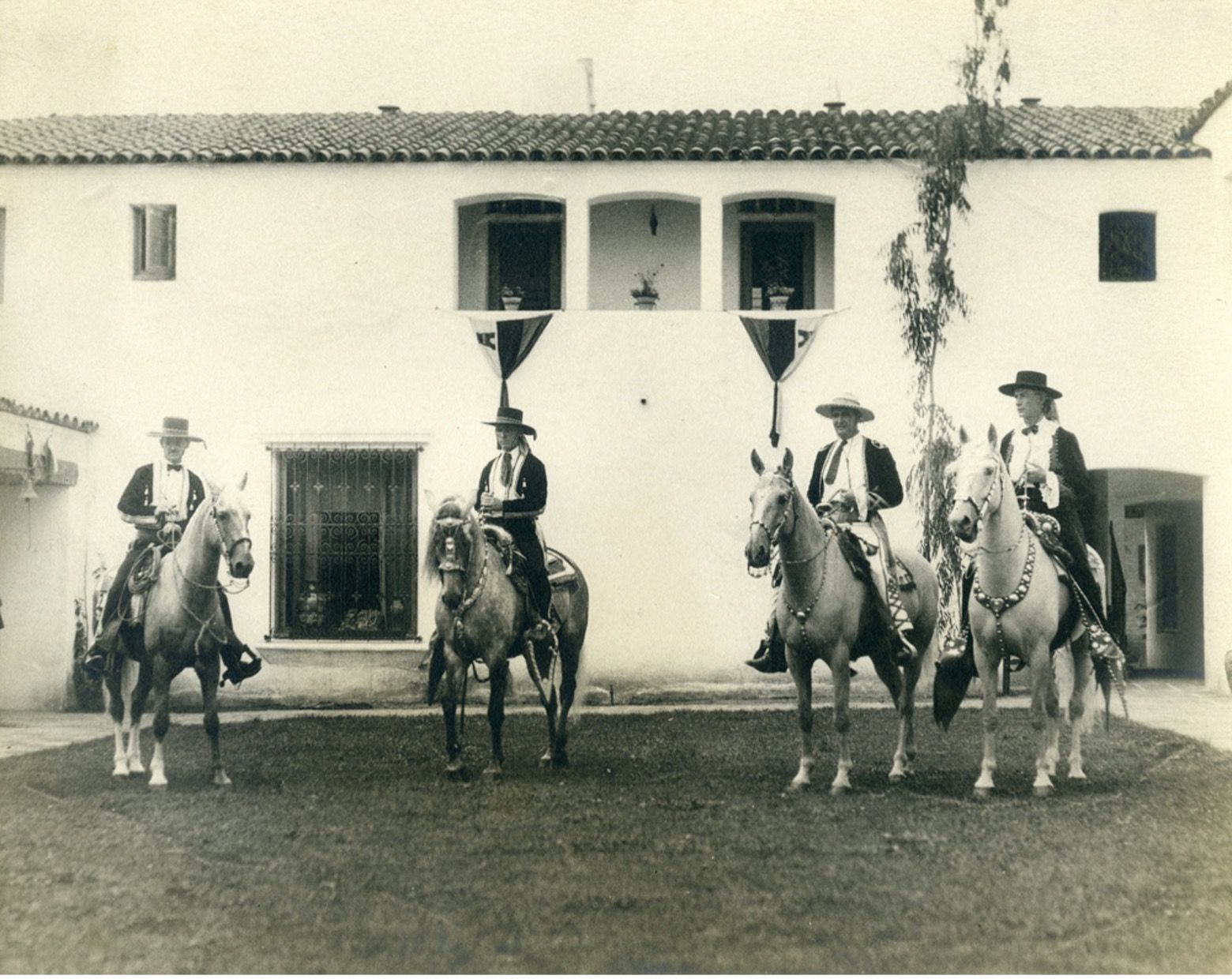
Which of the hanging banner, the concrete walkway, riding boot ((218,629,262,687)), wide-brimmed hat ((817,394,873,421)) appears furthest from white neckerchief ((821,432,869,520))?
riding boot ((218,629,262,687))

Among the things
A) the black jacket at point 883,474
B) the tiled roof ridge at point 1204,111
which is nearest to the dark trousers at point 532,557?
the black jacket at point 883,474

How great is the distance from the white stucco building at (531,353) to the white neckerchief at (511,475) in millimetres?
130

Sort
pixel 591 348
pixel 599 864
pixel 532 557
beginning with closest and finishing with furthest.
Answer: pixel 599 864 → pixel 532 557 → pixel 591 348

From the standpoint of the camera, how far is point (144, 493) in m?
6.64

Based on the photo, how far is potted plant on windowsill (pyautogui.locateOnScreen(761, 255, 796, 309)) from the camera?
7578 millimetres

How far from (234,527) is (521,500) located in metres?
1.69

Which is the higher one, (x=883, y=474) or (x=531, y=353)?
(x=531, y=353)

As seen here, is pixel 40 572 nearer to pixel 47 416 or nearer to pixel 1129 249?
pixel 47 416

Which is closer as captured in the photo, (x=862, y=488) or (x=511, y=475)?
(x=862, y=488)

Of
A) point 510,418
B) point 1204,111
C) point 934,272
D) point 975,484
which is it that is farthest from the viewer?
point 510,418

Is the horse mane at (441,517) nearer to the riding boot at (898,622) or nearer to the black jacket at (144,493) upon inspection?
the black jacket at (144,493)

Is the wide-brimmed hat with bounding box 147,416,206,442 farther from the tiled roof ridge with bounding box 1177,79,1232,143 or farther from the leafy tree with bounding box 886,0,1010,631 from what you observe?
the tiled roof ridge with bounding box 1177,79,1232,143

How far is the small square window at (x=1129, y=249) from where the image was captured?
21.0 feet

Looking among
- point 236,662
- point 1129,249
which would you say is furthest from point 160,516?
point 1129,249
